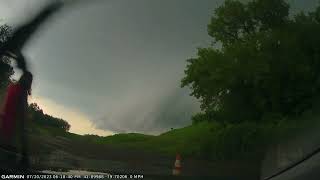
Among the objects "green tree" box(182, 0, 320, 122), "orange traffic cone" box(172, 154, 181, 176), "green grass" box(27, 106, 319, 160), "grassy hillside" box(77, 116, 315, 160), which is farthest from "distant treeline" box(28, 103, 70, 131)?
"green tree" box(182, 0, 320, 122)

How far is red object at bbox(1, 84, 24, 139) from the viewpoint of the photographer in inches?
98.6

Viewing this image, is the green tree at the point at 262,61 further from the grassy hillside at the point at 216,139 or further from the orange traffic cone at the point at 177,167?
Result: the orange traffic cone at the point at 177,167

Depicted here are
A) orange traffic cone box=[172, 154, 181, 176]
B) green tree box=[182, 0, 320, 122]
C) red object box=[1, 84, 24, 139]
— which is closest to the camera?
green tree box=[182, 0, 320, 122]

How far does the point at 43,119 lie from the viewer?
2.45 metres

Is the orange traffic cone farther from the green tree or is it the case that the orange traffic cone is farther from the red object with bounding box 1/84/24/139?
the red object with bounding box 1/84/24/139

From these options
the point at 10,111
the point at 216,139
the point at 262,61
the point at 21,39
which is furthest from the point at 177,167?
the point at 21,39

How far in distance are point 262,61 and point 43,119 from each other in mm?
1335

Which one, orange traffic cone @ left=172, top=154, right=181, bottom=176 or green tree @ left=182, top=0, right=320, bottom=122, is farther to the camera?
orange traffic cone @ left=172, top=154, right=181, bottom=176

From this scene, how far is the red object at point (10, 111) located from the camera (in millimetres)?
2504

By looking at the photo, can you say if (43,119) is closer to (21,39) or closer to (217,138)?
(21,39)

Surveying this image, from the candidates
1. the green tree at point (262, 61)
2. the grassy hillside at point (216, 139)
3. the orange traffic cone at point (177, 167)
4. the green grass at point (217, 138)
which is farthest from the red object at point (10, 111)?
the green tree at point (262, 61)

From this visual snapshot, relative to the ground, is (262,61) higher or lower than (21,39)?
lower

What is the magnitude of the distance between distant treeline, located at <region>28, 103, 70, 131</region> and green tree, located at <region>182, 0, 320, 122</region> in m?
0.85

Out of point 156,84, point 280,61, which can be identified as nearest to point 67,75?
point 156,84
